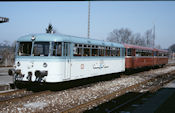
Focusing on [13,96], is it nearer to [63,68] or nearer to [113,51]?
[63,68]

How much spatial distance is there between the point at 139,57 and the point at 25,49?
14828 millimetres

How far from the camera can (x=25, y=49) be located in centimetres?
1162

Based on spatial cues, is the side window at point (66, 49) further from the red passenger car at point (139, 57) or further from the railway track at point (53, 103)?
the red passenger car at point (139, 57)

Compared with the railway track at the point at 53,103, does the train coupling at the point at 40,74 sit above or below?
above

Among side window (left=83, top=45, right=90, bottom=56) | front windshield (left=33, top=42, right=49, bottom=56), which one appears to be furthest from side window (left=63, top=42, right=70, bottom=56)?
side window (left=83, top=45, right=90, bottom=56)

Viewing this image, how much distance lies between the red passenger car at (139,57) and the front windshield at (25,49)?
11.1 m

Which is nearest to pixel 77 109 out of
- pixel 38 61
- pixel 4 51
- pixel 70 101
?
pixel 70 101

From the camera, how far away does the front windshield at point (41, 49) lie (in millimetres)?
11070

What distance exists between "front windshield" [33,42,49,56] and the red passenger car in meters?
11.0

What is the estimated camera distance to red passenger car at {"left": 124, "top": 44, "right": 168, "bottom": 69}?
69.5 feet

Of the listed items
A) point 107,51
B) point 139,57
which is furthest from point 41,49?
point 139,57

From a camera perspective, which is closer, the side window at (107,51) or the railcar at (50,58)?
the railcar at (50,58)

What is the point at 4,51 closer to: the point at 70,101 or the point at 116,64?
the point at 116,64

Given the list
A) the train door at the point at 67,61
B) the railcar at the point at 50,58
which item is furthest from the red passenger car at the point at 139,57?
the train door at the point at 67,61
